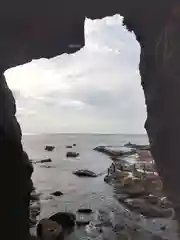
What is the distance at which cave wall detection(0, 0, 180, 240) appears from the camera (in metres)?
1.18

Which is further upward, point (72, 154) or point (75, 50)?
point (75, 50)

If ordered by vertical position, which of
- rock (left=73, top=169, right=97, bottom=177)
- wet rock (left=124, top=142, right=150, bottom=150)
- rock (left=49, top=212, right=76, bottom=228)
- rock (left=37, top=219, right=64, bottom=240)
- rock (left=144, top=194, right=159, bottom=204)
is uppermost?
wet rock (left=124, top=142, right=150, bottom=150)

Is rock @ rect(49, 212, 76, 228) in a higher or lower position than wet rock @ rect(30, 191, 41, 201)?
lower

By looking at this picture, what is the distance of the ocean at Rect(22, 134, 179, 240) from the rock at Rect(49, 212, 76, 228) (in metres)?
0.01

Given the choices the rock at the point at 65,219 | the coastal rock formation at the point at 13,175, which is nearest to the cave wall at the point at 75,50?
the coastal rock formation at the point at 13,175

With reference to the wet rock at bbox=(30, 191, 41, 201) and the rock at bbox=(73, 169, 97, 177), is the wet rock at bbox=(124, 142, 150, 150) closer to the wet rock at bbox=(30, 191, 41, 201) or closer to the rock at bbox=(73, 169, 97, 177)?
the rock at bbox=(73, 169, 97, 177)

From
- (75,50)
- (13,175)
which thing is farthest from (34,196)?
(75,50)

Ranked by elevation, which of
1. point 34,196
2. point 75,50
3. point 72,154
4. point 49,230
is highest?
point 75,50

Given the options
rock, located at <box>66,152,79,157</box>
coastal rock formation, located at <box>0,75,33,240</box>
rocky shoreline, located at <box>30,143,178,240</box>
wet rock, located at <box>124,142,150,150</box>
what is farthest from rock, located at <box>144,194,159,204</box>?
coastal rock formation, located at <box>0,75,33,240</box>

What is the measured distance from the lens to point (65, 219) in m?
1.14

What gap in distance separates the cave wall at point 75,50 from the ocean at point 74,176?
0.05 metres

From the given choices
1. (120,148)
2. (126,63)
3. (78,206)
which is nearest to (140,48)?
(126,63)

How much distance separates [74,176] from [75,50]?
17.4 inches

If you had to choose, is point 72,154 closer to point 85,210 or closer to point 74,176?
point 74,176
